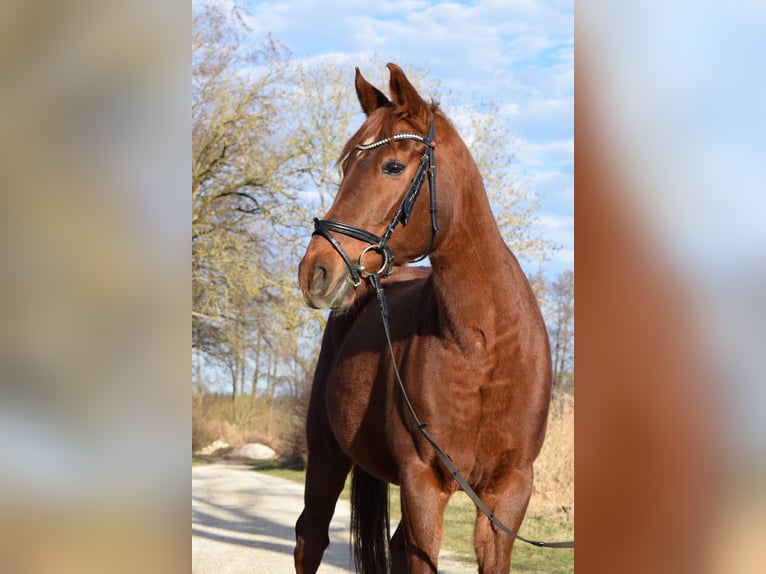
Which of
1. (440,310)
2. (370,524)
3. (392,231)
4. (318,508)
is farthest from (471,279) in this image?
(370,524)

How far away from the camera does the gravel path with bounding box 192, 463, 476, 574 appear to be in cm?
752

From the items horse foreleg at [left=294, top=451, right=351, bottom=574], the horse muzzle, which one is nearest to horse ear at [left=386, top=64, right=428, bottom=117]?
the horse muzzle

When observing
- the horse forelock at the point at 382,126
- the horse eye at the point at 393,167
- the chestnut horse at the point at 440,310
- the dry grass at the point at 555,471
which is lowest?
the dry grass at the point at 555,471

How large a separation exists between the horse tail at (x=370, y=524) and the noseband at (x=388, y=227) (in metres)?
2.51

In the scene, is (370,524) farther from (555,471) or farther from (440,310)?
(555,471)

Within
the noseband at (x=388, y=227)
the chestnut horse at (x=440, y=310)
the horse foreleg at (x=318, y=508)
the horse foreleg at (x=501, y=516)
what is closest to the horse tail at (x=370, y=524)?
the horse foreleg at (x=318, y=508)

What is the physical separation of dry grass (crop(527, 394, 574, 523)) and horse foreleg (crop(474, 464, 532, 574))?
22.0 feet

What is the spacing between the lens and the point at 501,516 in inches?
128

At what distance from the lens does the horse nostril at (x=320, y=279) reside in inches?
112

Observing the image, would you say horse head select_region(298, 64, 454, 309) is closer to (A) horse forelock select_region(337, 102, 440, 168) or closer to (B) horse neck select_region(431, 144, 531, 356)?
(A) horse forelock select_region(337, 102, 440, 168)

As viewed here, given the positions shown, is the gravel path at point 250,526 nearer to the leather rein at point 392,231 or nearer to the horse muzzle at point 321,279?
the leather rein at point 392,231

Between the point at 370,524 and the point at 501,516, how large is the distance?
2122 millimetres
